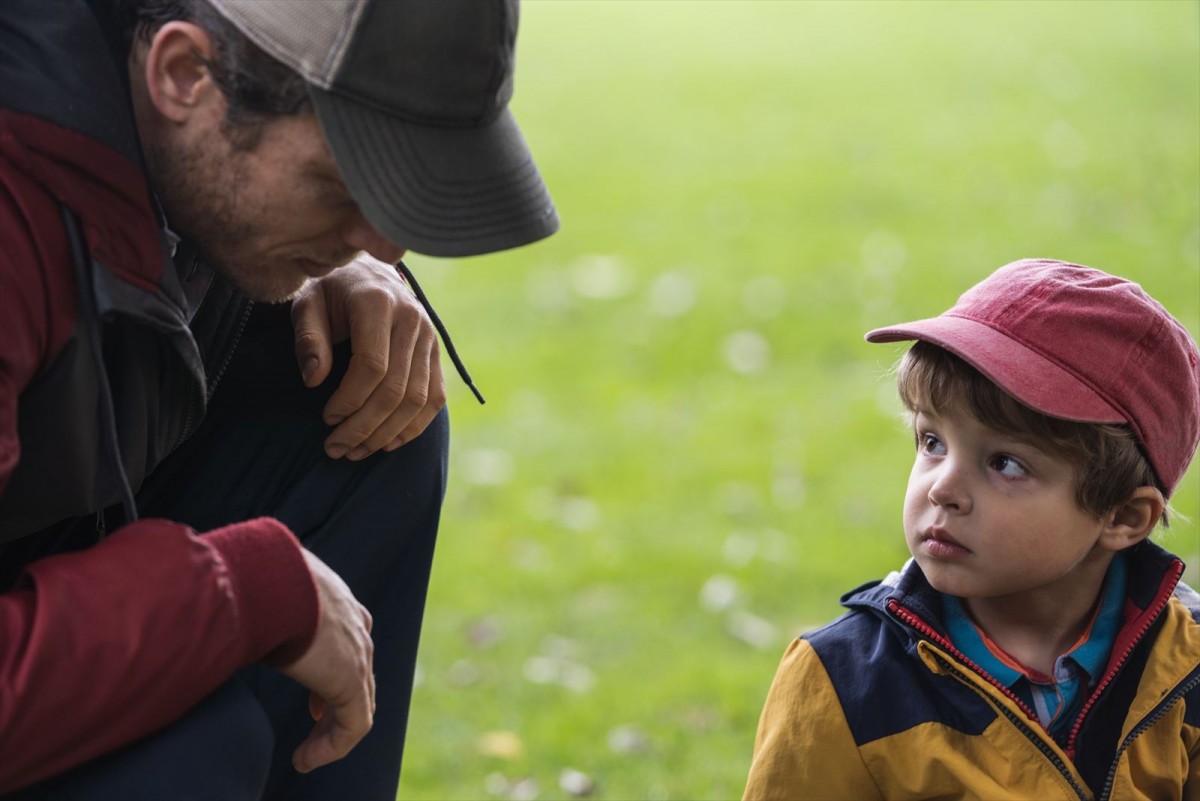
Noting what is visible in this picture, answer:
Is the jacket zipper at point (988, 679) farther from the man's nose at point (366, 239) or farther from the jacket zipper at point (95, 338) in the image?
the jacket zipper at point (95, 338)

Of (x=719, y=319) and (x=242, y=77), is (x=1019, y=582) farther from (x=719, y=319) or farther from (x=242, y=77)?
(x=719, y=319)

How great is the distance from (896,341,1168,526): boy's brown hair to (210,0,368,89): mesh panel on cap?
920 mm

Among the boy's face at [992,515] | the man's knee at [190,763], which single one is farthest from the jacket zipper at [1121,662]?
the man's knee at [190,763]

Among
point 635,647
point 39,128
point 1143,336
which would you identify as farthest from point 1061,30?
point 39,128

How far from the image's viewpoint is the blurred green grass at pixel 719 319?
327 cm

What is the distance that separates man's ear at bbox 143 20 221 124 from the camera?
5.85 feet

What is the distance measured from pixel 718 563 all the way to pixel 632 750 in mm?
890

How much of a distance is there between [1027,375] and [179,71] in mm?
1129

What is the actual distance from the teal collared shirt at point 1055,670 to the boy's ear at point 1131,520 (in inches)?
5.2

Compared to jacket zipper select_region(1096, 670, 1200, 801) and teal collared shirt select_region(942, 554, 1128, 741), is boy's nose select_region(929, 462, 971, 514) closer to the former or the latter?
teal collared shirt select_region(942, 554, 1128, 741)

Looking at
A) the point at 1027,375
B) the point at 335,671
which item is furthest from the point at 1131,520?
the point at 335,671

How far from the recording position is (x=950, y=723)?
208 cm

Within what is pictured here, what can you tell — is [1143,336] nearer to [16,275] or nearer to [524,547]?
[16,275]

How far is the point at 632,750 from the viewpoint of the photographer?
2992 mm
